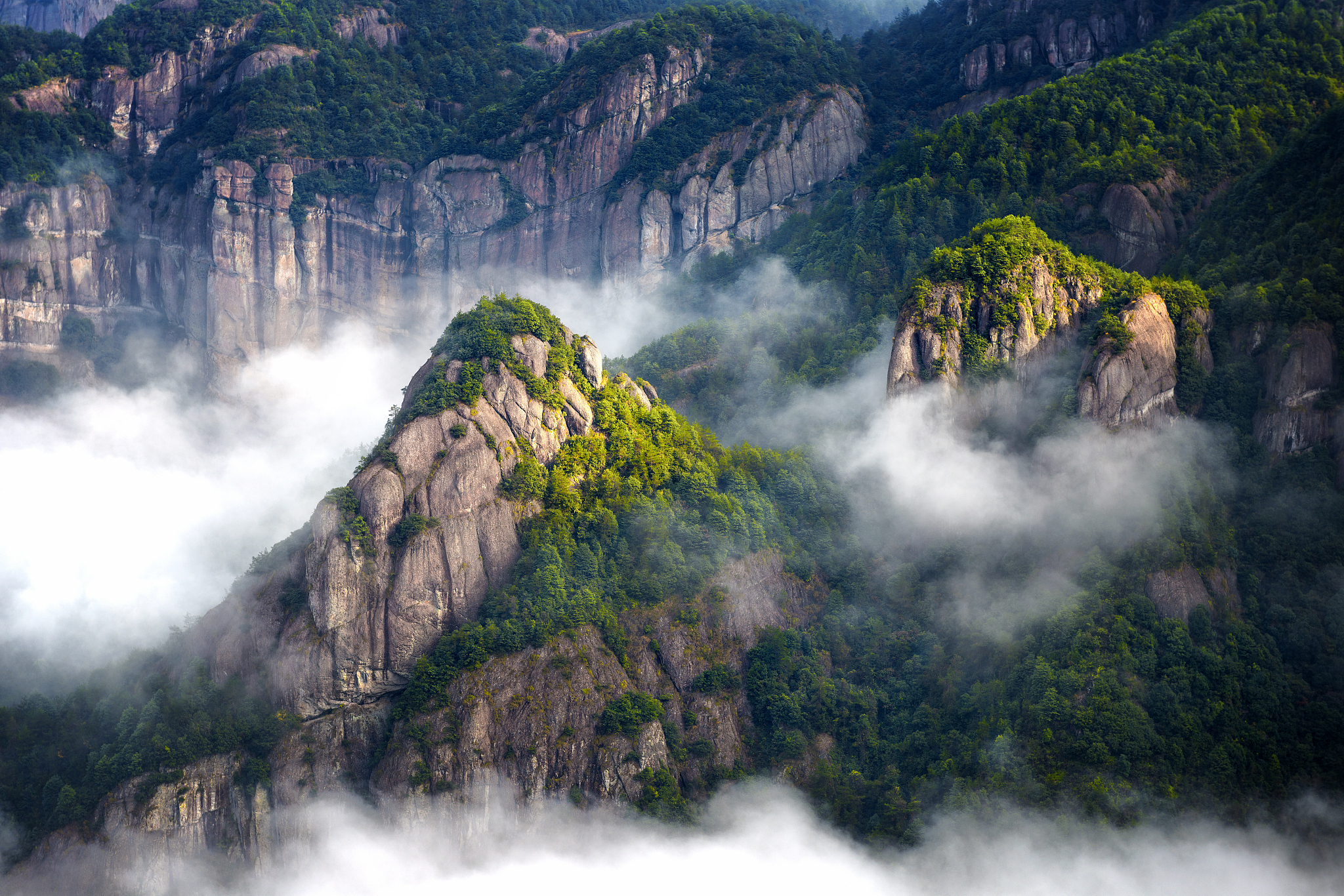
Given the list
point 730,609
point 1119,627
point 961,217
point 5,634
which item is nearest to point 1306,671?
point 1119,627

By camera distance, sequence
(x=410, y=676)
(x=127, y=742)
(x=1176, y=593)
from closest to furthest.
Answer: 1. (x=127, y=742)
2. (x=410, y=676)
3. (x=1176, y=593)

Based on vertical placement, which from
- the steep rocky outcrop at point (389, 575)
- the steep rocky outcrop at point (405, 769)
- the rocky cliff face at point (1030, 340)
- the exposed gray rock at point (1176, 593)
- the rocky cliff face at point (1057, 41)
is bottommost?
the steep rocky outcrop at point (405, 769)

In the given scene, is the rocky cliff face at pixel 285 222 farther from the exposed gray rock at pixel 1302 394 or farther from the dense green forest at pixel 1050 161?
the exposed gray rock at pixel 1302 394

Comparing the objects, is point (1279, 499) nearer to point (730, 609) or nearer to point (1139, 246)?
point (1139, 246)

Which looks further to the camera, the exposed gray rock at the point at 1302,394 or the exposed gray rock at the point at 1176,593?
the exposed gray rock at the point at 1302,394

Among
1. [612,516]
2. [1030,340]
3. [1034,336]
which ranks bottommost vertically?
[612,516]

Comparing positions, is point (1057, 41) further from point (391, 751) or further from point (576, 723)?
point (391, 751)

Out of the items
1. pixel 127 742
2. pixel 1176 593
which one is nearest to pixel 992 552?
pixel 1176 593

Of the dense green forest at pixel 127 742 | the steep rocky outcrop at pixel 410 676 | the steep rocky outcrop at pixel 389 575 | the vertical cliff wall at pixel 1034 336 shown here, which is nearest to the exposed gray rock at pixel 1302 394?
the vertical cliff wall at pixel 1034 336
